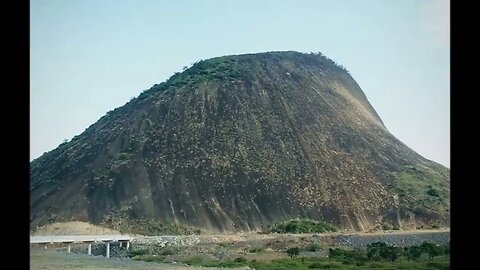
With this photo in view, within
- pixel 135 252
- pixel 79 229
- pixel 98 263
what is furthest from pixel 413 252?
pixel 79 229

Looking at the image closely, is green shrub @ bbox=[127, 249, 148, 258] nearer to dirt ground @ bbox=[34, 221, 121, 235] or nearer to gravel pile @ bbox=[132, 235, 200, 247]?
gravel pile @ bbox=[132, 235, 200, 247]

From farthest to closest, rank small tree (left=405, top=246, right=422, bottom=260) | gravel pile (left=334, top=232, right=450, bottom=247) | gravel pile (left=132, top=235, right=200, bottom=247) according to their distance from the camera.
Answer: gravel pile (left=132, top=235, right=200, bottom=247), gravel pile (left=334, top=232, right=450, bottom=247), small tree (left=405, top=246, right=422, bottom=260)

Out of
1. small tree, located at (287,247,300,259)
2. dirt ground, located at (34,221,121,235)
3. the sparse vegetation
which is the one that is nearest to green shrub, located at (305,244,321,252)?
small tree, located at (287,247,300,259)

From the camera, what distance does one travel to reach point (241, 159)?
10281 millimetres

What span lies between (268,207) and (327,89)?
10.8ft

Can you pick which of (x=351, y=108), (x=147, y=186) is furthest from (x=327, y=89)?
(x=147, y=186)

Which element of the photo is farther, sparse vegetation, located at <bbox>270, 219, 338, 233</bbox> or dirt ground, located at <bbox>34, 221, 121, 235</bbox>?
sparse vegetation, located at <bbox>270, 219, 338, 233</bbox>

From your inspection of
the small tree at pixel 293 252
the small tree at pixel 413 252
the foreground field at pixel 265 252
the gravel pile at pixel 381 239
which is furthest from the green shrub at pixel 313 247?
the small tree at pixel 413 252

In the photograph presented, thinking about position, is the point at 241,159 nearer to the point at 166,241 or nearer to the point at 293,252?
the point at 166,241

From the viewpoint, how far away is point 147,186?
1002 centimetres

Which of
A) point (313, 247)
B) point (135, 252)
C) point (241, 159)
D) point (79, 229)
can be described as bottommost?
point (135, 252)

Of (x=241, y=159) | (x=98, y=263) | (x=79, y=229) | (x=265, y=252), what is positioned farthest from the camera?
(x=241, y=159)

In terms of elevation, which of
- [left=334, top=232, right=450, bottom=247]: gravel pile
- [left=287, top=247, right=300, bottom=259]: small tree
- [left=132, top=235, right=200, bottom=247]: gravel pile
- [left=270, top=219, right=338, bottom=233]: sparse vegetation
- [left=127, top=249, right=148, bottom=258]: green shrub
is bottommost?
[left=127, top=249, right=148, bottom=258]: green shrub

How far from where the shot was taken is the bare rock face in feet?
30.2
